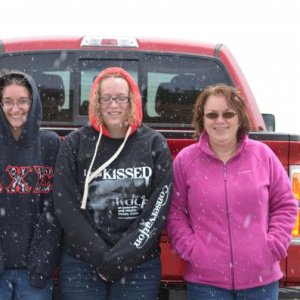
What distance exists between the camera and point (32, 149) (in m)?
3.44

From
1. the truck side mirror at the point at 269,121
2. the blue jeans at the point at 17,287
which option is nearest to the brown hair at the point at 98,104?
the blue jeans at the point at 17,287

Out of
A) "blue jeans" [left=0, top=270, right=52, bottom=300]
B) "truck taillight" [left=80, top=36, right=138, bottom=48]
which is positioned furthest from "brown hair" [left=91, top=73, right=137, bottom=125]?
"truck taillight" [left=80, top=36, right=138, bottom=48]

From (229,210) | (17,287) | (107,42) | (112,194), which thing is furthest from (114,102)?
(107,42)

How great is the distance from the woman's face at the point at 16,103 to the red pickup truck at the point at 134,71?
200 centimetres

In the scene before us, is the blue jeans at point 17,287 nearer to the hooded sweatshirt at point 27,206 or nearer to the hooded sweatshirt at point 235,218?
the hooded sweatshirt at point 27,206

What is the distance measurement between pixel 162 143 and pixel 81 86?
7.42ft

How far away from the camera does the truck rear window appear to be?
18.0 ft

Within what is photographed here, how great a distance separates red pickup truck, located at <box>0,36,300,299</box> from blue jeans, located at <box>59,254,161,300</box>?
2.21 meters

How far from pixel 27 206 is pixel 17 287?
0.39 m

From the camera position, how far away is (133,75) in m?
5.51

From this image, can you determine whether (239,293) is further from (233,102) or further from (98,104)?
(98,104)

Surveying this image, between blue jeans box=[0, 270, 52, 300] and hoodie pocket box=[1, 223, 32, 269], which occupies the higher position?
hoodie pocket box=[1, 223, 32, 269]

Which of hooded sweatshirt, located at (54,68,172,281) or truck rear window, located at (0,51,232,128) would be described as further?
truck rear window, located at (0,51,232,128)

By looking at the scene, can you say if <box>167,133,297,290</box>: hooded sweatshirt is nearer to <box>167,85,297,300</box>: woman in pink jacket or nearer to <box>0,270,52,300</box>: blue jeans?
<box>167,85,297,300</box>: woman in pink jacket
